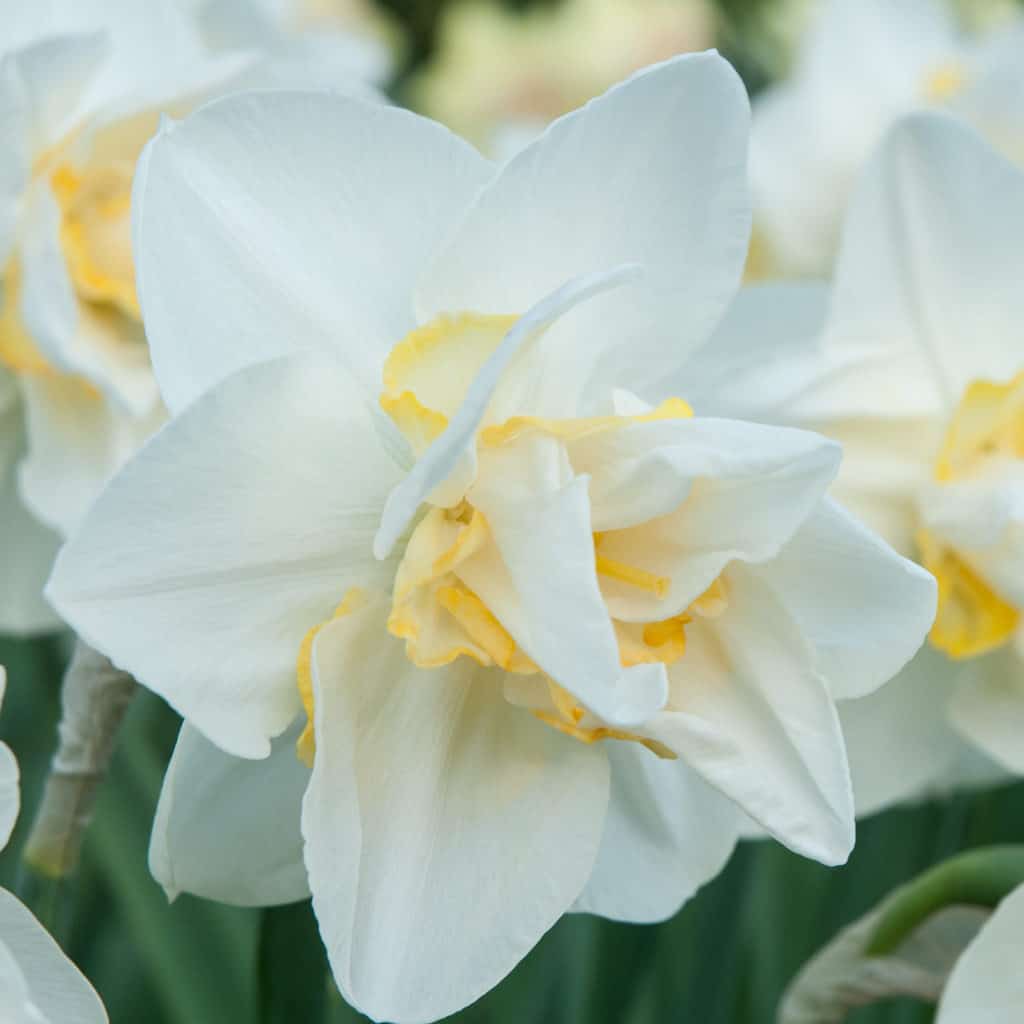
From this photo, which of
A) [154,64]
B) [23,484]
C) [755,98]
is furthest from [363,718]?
[755,98]

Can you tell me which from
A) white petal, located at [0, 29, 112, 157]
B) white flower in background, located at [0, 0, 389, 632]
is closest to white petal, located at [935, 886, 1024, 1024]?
white flower in background, located at [0, 0, 389, 632]

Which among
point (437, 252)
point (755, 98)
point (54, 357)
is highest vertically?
point (437, 252)

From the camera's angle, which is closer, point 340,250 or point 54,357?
point 340,250

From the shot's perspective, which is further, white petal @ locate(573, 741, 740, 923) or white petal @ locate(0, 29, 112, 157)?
white petal @ locate(0, 29, 112, 157)

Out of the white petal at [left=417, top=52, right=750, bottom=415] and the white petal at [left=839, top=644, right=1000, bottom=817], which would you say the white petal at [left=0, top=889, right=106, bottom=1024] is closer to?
the white petal at [left=417, top=52, right=750, bottom=415]

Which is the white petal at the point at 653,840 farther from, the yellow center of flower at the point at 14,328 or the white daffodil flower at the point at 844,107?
the white daffodil flower at the point at 844,107

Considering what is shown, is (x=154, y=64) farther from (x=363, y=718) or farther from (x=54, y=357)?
(x=363, y=718)
